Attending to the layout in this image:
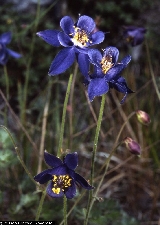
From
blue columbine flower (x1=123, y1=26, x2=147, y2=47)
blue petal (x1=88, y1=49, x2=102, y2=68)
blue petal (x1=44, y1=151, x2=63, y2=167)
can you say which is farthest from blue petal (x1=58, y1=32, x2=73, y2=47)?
blue columbine flower (x1=123, y1=26, x2=147, y2=47)

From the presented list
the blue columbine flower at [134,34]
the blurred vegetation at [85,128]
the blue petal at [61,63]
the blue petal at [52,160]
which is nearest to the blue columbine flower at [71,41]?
the blue petal at [61,63]

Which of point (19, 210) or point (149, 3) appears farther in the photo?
point (149, 3)

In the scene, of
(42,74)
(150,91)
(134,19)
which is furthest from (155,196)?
(134,19)

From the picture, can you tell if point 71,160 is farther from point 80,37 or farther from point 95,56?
point 80,37

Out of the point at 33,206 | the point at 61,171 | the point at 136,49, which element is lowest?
the point at 136,49

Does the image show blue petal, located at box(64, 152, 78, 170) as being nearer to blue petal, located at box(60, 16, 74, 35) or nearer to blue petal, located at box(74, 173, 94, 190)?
blue petal, located at box(74, 173, 94, 190)

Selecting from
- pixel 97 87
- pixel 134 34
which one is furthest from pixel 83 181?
pixel 134 34

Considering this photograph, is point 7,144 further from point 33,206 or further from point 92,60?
point 92,60

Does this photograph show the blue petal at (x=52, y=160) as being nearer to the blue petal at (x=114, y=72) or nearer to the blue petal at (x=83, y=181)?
the blue petal at (x=83, y=181)
